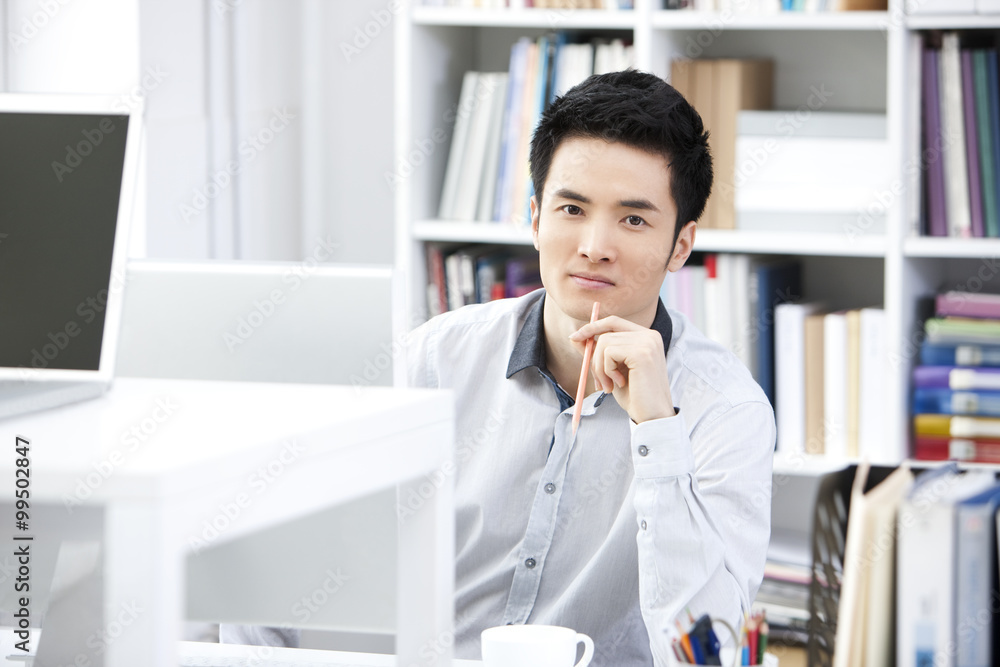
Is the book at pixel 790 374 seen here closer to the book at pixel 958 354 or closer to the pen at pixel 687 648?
the book at pixel 958 354

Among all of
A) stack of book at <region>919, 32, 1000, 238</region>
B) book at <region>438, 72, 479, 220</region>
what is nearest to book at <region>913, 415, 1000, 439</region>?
stack of book at <region>919, 32, 1000, 238</region>

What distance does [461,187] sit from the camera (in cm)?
247

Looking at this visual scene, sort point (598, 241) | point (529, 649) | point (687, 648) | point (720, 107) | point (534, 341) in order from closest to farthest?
point (687, 648), point (529, 649), point (598, 241), point (534, 341), point (720, 107)

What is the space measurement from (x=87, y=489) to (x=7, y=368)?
32 centimetres

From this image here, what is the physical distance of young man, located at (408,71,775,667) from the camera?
1383 millimetres

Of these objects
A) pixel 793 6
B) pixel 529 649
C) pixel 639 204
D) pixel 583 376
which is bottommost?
pixel 529 649

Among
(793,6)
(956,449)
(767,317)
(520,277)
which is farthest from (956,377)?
(520,277)

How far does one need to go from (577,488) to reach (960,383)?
39.9 inches

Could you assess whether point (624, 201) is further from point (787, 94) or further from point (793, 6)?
point (787, 94)

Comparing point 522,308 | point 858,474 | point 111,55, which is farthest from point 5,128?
point 111,55

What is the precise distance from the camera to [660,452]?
120 cm

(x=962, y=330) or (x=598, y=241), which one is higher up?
(x=598, y=241)

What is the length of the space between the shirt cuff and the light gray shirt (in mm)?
67

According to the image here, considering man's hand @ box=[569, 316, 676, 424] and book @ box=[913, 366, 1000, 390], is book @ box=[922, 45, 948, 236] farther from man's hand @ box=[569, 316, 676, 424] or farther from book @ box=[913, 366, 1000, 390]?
man's hand @ box=[569, 316, 676, 424]
